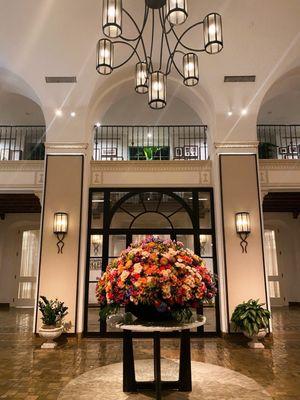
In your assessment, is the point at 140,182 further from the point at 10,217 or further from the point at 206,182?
the point at 10,217

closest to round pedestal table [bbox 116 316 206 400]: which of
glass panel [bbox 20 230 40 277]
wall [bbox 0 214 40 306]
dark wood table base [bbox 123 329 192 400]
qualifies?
dark wood table base [bbox 123 329 192 400]

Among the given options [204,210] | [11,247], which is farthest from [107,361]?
[11,247]

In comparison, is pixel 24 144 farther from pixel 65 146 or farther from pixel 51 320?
pixel 51 320

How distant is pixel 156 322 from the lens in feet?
9.50

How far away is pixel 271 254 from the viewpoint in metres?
11.4

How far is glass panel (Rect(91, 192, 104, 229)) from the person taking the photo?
22.1 ft

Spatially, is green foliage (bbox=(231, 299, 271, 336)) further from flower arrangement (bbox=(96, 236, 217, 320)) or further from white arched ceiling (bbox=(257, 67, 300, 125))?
white arched ceiling (bbox=(257, 67, 300, 125))

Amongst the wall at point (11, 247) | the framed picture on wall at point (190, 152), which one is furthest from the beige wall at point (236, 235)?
the wall at point (11, 247)

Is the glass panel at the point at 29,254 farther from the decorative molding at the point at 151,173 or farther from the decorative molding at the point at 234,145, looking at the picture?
the decorative molding at the point at 234,145

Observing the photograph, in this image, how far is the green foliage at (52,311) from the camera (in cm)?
567

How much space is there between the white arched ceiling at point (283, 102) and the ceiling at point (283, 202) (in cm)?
222

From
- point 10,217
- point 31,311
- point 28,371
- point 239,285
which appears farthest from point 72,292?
point 10,217

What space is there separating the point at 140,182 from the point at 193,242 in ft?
5.27

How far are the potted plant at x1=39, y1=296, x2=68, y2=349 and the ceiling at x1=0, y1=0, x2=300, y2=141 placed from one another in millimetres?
3131
